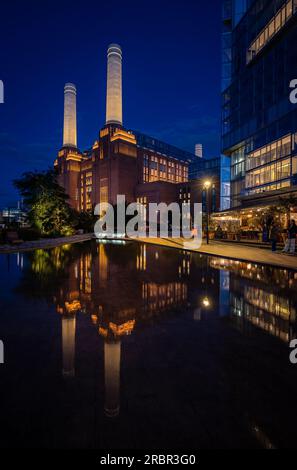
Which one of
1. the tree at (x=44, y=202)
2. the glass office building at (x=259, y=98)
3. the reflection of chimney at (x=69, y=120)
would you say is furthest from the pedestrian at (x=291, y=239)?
the reflection of chimney at (x=69, y=120)

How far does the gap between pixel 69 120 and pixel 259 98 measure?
114993 millimetres

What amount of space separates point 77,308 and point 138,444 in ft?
13.0

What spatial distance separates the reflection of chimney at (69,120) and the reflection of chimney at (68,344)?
13024 centimetres

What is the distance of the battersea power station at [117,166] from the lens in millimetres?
95125

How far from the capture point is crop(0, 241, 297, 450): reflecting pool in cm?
Result: 228

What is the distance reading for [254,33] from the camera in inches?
1283

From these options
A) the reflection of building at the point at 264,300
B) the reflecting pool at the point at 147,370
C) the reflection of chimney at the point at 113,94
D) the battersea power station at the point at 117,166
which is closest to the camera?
the reflecting pool at the point at 147,370

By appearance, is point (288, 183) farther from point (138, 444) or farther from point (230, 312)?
point (138, 444)

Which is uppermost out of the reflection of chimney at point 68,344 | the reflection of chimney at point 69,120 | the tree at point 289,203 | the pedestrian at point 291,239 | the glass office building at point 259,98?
the reflection of chimney at point 69,120

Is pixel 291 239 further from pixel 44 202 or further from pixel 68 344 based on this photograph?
pixel 44 202

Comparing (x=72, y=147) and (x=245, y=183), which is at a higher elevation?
(x=72, y=147)

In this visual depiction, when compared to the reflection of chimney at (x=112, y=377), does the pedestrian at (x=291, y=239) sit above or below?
above

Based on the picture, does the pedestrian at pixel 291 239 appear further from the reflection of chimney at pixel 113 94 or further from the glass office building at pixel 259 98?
the reflection of chimney at pixel 113 94
